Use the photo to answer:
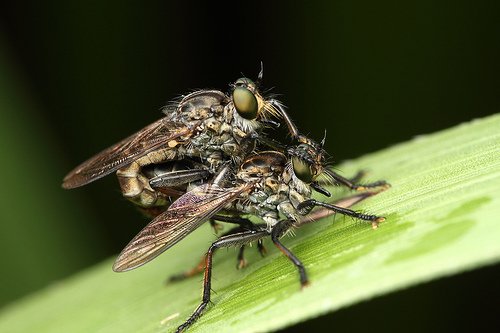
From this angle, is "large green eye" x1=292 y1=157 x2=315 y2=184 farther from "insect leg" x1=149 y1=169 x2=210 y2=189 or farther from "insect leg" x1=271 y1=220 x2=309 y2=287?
"insect leg" x1=149 y1=169 x2=210 y2=189

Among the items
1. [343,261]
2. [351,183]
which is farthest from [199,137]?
[343,261]

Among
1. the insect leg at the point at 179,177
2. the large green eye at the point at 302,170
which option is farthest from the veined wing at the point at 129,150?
the large green eye at the point at 302,170

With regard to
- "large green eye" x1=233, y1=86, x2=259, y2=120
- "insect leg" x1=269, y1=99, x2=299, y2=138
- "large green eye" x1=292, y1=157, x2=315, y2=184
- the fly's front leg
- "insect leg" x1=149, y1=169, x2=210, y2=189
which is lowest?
the fly's front leg

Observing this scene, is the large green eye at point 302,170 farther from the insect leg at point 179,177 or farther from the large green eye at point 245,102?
the insect leg at point 179,177

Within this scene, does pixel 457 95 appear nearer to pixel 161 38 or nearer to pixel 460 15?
Result: pixel 460 15

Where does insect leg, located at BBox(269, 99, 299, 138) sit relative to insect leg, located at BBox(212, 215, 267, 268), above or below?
above

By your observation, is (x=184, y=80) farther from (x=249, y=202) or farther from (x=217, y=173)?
(x=249, y=202)

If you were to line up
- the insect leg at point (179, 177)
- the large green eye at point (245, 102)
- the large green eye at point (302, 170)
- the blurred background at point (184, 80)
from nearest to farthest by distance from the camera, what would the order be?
the large green eye at point (302, 170), the large green eye at point (245, 102), the insect leg at point (179, 177), the blurred background at point (184, 80)

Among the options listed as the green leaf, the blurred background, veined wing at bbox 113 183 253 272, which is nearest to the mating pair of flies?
veined wing at bbox 113 183 253 272
